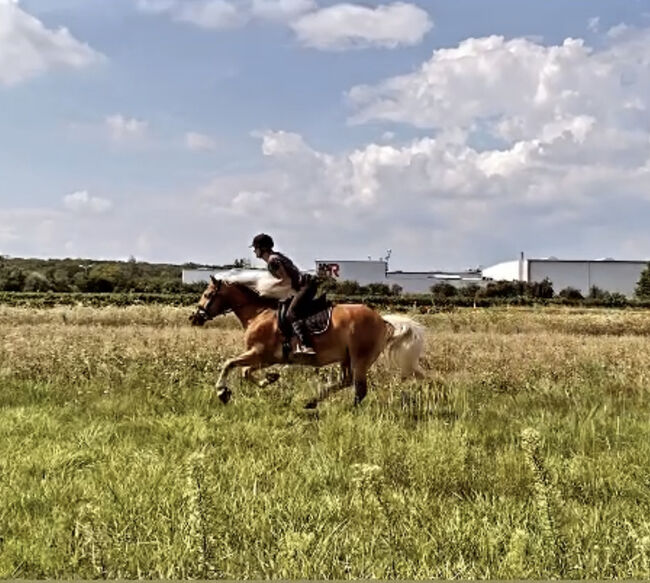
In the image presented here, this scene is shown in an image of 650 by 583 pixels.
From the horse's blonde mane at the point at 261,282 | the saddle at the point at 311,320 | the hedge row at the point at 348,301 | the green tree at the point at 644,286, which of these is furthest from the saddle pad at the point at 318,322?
the green tree at the point at 644,286

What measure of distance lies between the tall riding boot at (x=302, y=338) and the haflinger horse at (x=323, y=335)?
0.38ft

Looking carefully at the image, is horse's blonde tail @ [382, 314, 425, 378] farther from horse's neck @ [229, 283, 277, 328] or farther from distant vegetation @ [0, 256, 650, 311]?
distant vegetation @ [0, 256, 650, 311]

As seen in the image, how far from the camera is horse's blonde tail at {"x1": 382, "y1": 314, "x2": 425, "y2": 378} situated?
11141 mm

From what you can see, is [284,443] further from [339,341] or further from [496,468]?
[339,341]

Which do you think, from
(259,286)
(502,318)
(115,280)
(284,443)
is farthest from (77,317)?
(115,280)

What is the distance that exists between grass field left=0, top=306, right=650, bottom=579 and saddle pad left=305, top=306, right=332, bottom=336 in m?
0.90

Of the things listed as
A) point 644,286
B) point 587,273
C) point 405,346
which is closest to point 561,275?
point 587,273

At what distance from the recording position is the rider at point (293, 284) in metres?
10.5

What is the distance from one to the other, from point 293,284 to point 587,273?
9527 cm

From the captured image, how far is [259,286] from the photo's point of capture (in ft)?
36.8

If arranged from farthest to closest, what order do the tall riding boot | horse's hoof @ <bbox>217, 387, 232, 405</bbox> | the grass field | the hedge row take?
the hedge row < the tall riding boot < horse's hoof @ <bbox>217, 387, 232, 405</bbox> < the grass field

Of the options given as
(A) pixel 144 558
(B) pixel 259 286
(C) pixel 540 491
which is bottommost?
(A) pixel 144 558

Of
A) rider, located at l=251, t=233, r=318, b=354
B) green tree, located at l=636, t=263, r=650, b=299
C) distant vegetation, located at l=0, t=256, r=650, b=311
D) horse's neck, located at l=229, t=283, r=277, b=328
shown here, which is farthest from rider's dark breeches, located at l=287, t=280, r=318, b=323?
green tree, located at l=636, t=263, r=650, b=299

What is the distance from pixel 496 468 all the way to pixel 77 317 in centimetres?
2954
